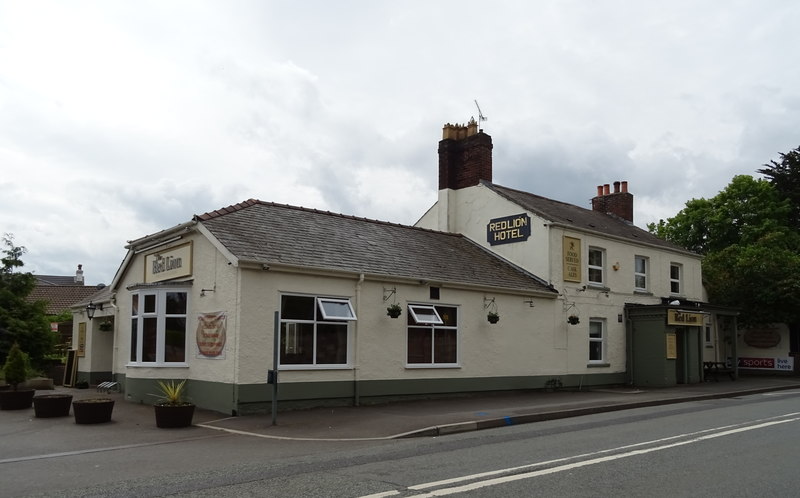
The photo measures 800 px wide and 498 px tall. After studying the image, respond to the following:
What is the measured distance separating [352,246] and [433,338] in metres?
3.36

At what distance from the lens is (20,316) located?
24.4 metres

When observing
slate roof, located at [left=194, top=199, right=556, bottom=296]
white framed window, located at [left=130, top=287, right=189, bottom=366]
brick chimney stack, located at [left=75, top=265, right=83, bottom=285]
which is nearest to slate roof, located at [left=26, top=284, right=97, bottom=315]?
brick chimney stack, located at [left=75, top=265, right=83, bottom=285]

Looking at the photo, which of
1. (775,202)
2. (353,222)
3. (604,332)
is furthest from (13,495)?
(775,202)

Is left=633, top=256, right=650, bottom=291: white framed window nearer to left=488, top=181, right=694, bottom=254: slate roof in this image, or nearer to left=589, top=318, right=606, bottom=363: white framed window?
left=488, top=181, right=694, bottom=254: slate roof

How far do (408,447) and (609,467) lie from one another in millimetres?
3382

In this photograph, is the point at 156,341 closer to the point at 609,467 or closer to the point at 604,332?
the point at 609,467

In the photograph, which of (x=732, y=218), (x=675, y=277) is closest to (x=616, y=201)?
(x=675, y=277)

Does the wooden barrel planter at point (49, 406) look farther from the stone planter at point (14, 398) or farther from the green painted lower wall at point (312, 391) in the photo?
the green painted lower wall at point (312, 391)

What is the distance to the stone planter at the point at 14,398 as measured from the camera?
52.7 ft

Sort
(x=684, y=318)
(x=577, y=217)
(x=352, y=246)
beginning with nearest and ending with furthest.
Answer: (x=352, y=246) → (x=684, y=318) → (x=577, y=217)

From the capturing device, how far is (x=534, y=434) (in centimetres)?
1209

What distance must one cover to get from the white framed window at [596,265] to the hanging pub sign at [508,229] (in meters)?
2.74

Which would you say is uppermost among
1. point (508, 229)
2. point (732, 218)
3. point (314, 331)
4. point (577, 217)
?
point (732, 218)

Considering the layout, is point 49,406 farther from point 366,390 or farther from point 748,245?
point 748,245
